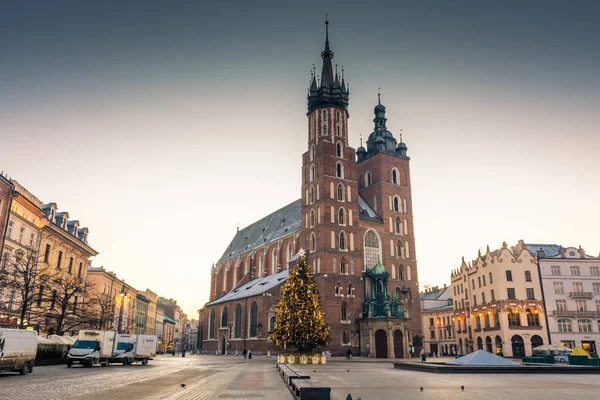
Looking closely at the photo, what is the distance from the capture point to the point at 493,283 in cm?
6112

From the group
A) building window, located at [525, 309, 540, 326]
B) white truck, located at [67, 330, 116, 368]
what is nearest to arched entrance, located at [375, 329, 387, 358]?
building window, located at [525, 309, 540, 326]

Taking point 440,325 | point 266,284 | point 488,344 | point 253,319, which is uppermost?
point 266,284

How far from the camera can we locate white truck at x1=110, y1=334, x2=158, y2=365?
113 ft

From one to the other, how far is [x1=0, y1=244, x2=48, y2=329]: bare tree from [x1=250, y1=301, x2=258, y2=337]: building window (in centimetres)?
2916

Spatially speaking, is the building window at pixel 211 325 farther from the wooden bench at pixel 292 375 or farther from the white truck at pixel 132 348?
the wooden bench at pixel 292 375

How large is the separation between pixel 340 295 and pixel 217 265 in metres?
45.4

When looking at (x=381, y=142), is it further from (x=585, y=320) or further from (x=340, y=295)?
(x=585, y=320)

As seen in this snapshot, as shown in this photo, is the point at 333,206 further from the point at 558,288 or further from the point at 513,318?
the point at 558,288

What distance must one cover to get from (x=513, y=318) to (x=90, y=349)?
49766mm

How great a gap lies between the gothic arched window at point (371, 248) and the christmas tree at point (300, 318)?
64.9ft

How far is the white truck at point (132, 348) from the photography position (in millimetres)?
34562

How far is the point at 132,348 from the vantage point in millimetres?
36094

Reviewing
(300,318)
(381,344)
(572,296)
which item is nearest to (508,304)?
(572,296)

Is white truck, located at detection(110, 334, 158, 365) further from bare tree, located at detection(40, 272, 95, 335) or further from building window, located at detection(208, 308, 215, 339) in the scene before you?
building window, located at detection(208, 308, 215, 339)
